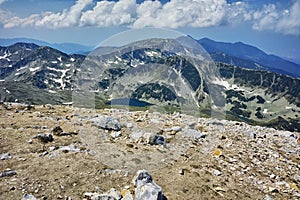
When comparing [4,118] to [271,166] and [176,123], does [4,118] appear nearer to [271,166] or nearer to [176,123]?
[176,123]

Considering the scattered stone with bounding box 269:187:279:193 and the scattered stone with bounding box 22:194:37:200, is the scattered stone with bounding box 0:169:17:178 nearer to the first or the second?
the scattered stone with bounding box 22:194:37:200

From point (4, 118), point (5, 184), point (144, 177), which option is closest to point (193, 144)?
point (144, 177)

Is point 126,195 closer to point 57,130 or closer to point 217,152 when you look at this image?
point 217,152

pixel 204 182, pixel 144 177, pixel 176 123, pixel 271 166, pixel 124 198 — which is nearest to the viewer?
pixel 124 198

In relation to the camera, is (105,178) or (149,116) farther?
(149,116)

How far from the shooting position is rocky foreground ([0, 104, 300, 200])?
45.0 ft

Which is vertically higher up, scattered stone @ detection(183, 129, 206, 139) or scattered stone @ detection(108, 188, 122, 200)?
scattered stone @ detection(183, 129, 206, 139)

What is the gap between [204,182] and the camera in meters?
15.6

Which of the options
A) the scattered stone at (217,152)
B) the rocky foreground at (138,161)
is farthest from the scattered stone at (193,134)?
the scattered stone at (217,152)

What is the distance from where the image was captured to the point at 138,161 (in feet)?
55.8

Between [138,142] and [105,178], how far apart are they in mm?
5467

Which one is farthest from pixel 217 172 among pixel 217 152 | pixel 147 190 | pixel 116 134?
pixel 116 134

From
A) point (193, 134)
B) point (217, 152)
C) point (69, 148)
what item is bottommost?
point (69, 148)

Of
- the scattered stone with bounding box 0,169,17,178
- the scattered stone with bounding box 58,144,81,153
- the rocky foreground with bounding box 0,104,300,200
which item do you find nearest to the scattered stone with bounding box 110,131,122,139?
the rocky foreground with bounding box 0,104,300,200
